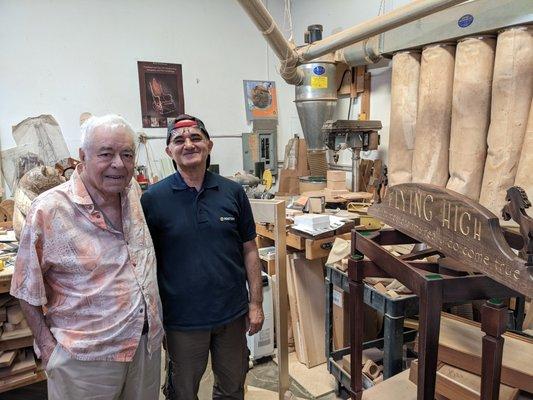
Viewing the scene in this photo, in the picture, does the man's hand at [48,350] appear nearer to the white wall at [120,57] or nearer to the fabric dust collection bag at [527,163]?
the fabric dust collection bag at [527,163]

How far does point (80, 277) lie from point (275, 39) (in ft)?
7.05

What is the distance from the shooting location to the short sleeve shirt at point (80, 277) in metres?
1.18

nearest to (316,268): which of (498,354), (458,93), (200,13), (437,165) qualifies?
(437,165)

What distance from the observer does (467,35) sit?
2113 mm

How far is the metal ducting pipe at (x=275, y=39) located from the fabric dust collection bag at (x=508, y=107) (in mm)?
1338

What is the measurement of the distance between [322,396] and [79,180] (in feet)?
6.04

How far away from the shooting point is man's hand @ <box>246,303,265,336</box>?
5.43ft

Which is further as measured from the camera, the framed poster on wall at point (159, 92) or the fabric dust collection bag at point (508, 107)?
the framed poster on wall at point (159, 92)

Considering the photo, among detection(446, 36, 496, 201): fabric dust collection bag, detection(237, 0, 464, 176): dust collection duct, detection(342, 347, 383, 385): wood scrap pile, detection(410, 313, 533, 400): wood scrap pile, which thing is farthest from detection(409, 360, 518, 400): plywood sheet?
detection(237, 0, 464, 176): dust collection duct

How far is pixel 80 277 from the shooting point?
121 cm

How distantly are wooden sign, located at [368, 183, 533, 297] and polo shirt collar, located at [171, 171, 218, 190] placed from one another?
0.73m

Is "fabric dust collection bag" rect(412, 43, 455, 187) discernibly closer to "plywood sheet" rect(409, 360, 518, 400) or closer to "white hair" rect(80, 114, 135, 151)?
"plywood sheet" rect(409, 360, 518, 400)

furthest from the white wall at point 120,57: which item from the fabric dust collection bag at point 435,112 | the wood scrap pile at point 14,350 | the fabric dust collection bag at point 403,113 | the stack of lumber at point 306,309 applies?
the fabric dust collection bag at point 435,112

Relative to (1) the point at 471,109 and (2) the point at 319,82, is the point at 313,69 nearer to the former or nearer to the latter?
(2) the point at 319,82
